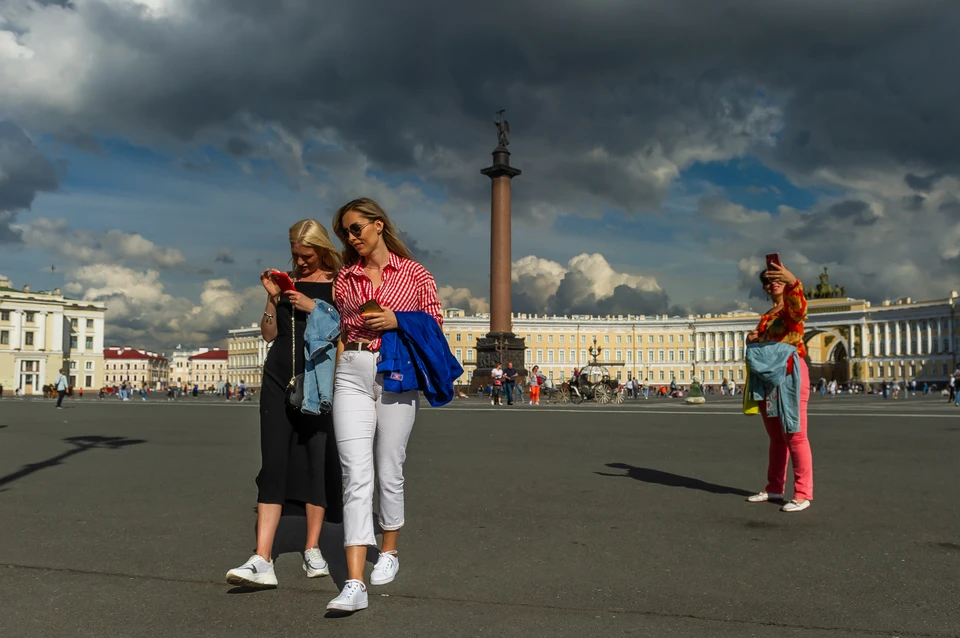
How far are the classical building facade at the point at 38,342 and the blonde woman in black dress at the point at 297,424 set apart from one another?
342 ft

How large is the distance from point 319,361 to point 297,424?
46cm

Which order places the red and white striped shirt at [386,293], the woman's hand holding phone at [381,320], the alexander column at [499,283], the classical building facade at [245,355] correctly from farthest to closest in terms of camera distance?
the classical building facade at [245,355] < the alexander column at [499,283] < the red and white striped shirt at [386,293] < the woman's hand holding phone at [381,320]

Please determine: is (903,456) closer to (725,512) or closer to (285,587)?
(725,512)

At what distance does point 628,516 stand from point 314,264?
2.96 meters

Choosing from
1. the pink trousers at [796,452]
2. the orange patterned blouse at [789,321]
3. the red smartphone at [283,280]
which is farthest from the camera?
the orange patterned blouse at [789,321]

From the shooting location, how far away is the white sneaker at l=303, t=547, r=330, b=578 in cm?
452

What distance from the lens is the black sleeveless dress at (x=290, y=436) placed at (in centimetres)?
448

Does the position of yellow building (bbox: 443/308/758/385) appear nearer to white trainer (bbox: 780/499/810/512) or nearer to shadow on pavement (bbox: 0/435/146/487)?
shadow on pavement (bbox: 0/435/146/487)

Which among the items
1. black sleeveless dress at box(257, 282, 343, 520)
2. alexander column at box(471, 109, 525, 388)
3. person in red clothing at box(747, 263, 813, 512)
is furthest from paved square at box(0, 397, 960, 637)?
alexander column at box(471, 109, 525, 388)

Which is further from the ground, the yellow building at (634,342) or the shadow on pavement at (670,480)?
the yellow building at (634,342)

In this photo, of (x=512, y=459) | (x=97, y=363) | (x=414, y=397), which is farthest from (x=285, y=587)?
(x=97, y=363)

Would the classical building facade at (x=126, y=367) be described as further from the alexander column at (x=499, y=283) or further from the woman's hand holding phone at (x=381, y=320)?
the woman's hand holding phone at (x=381, y=320)

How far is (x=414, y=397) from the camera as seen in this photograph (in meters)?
4.23

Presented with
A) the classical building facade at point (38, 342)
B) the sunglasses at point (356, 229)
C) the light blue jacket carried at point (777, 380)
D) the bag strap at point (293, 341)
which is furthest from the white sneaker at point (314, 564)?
the classical building facade at point (38, 342)
